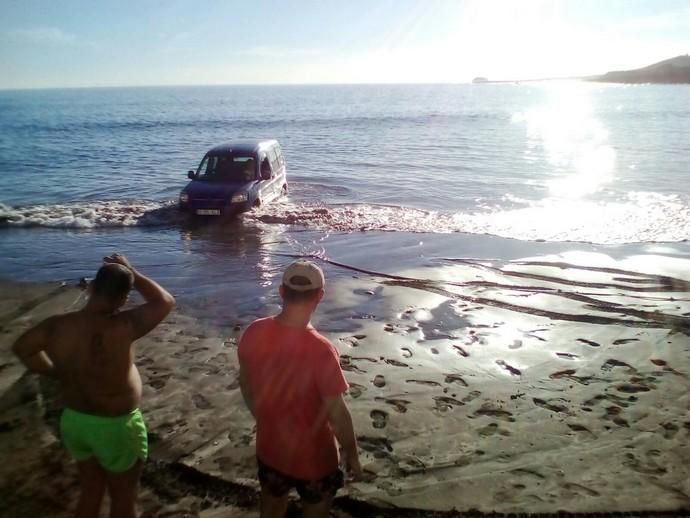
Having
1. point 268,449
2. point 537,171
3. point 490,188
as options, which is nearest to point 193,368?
point 268,449

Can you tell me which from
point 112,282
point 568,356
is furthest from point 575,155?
point 112,282

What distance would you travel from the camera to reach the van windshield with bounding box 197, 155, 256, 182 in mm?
15039

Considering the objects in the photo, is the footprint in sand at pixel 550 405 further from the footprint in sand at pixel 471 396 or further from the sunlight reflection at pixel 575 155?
the sunlight reflection at pixel 575 155

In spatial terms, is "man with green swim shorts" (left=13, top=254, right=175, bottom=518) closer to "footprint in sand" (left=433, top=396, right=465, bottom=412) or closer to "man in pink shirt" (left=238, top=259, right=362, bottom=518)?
"man in pink shirt" (left=238, top=259, right=362, bottom=518)

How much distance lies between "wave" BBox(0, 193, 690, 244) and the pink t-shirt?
11058mm

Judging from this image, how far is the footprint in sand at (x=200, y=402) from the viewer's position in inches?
202

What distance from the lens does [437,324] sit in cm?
737

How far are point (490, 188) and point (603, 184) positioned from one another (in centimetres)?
446

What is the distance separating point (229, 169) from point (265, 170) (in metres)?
1.12

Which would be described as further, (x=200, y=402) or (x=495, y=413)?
(x=200, y=402)

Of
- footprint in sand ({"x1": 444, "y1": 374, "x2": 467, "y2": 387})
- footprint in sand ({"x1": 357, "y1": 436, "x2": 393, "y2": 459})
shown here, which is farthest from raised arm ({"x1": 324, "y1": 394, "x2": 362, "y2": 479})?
footprint in sand ({"x1": 444, "y1": 374, "x2": 467, "y2": 387})

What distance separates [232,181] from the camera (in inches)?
589

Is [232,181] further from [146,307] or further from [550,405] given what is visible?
[146,307]

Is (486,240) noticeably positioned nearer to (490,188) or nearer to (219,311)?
(219,311)
